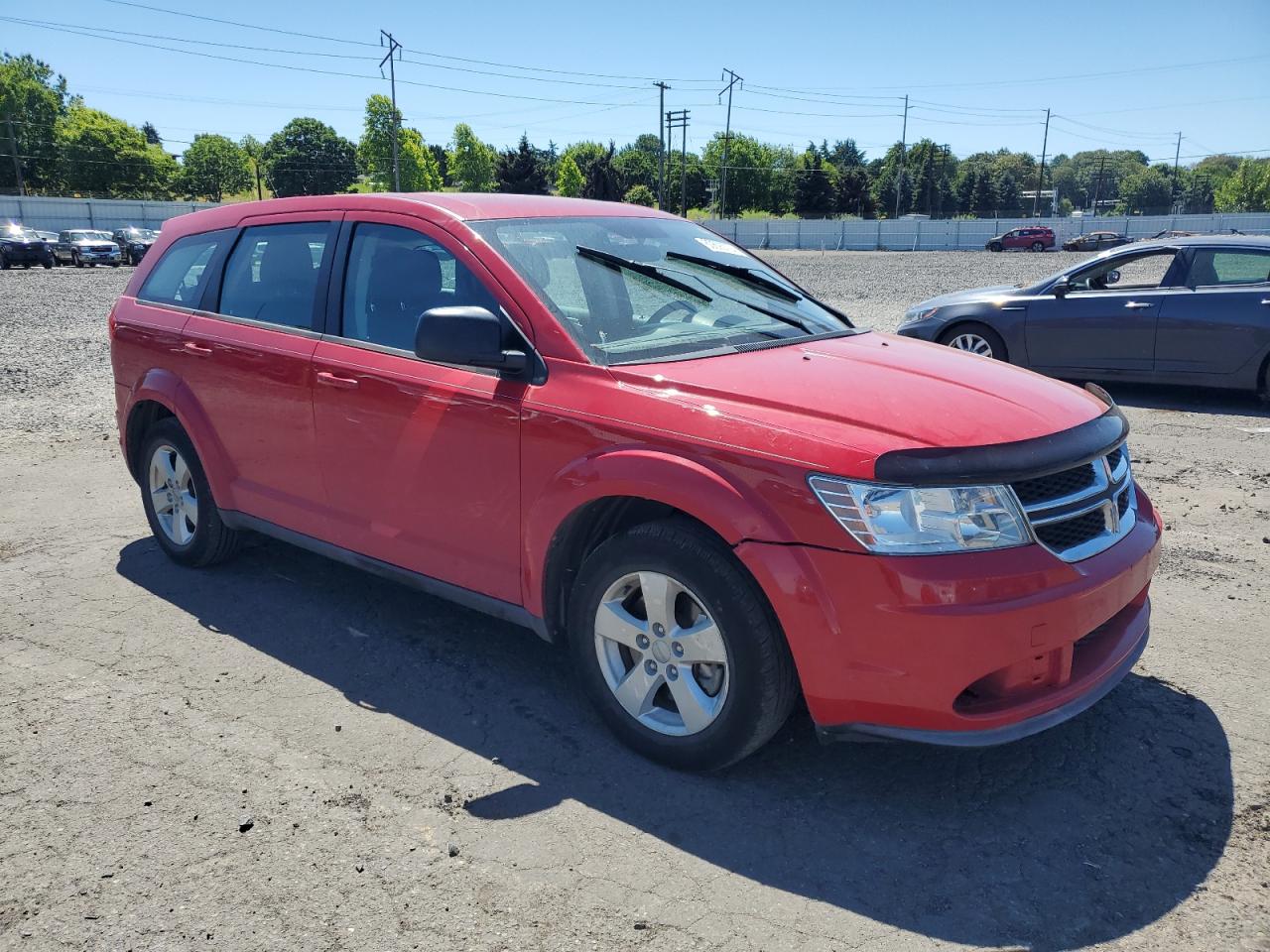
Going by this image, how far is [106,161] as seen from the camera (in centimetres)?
9881

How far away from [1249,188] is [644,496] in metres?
144

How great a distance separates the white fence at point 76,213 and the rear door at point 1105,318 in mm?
62086

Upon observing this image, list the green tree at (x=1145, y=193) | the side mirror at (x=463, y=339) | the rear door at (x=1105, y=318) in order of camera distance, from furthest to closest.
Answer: the green tree at (x=1145, y=193)
the rear door at (x=1105, y=318)
the side mirror at (x=463, y=339)

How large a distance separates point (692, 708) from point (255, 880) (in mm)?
1376

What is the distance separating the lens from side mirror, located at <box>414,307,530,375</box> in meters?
3.37

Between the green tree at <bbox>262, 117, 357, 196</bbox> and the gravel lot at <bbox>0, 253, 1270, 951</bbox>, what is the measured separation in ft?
383

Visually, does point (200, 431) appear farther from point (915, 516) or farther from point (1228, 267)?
point (1228, 267)

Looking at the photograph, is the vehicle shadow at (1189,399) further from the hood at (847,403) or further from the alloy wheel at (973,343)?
the hood at (847,403)

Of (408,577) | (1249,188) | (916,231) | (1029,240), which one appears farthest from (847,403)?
(1249,188)

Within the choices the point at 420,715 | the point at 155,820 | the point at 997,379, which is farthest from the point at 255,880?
the point at 997,379

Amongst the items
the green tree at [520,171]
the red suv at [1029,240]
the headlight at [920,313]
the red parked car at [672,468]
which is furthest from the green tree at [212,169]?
the red parked car at [672,468]

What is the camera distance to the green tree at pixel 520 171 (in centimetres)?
10594

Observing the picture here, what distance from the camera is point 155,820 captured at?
302cm

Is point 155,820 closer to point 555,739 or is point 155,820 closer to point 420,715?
point 420,715
